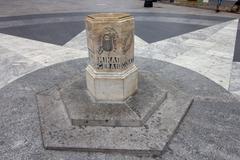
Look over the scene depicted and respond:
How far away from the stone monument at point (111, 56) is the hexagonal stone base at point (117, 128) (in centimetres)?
23

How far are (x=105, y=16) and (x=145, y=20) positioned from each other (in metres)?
8.15

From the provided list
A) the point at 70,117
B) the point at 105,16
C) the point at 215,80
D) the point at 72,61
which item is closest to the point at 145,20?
the point at 72,61

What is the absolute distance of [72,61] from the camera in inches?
249

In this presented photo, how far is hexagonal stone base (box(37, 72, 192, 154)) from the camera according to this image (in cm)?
319

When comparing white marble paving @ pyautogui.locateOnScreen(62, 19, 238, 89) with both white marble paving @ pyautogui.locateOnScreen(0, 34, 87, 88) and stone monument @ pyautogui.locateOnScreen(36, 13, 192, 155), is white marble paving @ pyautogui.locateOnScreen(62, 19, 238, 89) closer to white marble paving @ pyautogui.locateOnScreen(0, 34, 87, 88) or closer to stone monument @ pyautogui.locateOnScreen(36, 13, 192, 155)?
white marble paving @ pyautogui.locateOnScreen(0, 34, 87, 88)

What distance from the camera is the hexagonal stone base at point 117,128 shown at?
3186mm

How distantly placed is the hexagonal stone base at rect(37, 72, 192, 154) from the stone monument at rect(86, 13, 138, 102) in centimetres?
23

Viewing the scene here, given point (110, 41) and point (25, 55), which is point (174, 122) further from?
point (25, 55)

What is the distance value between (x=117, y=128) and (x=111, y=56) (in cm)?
114

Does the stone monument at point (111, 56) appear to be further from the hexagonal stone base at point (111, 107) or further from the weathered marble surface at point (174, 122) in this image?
the weathered marble surface at point (174, 122)

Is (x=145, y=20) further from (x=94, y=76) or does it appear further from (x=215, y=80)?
(x=94, y=76)

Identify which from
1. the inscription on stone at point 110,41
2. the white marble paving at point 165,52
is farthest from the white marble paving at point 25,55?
the inscription on stone at point 110,41

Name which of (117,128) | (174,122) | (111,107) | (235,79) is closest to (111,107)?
(111,107)

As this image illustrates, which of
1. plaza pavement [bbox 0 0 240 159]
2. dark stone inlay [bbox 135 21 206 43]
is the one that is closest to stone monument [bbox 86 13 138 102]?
plaza pavement [bbox 0 0 240 159]
